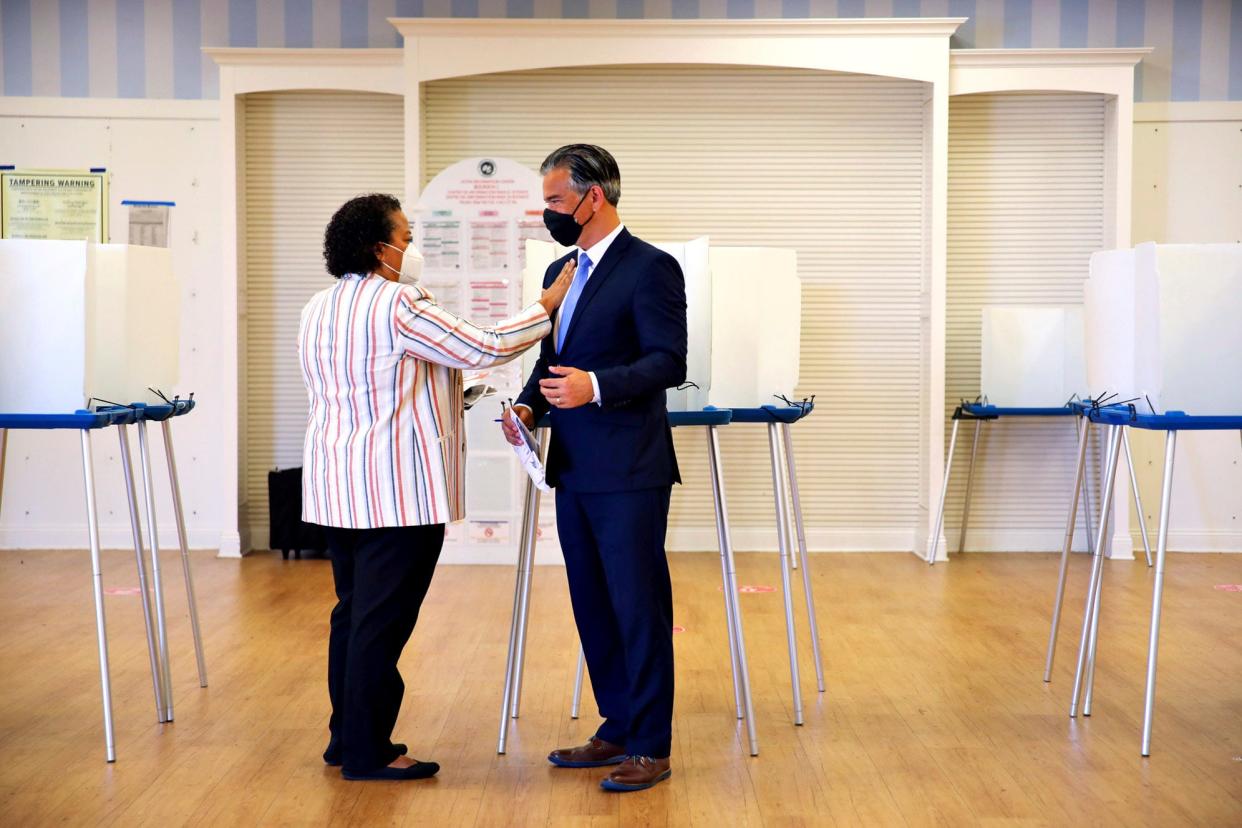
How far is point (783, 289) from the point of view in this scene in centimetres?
475

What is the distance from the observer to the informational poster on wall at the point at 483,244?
6.06 m

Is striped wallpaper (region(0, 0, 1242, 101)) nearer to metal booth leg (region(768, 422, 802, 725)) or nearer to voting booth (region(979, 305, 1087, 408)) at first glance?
voting booth (region(979, 305, 1087, 408))

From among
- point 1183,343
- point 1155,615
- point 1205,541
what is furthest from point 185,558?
point 1205,541

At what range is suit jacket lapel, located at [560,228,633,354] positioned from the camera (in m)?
2.93

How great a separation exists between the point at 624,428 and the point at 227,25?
4606 mm

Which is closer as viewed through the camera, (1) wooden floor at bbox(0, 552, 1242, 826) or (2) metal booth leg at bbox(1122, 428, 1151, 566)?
(1) wooden floor at bbox(0, 552, 1242, 826)

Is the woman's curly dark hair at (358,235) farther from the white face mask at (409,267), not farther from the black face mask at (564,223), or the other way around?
the black face mask at (564,223)

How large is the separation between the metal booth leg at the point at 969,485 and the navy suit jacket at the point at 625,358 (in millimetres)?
3832

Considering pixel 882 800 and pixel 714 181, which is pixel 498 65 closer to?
pixel 714 181

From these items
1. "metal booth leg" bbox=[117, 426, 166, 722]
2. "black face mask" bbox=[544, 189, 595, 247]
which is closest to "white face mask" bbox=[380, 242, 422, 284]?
"black face mask" bbox=[544, 189, 595, 247]

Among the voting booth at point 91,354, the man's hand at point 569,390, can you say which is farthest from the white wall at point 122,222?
the man's hand at point 569,390

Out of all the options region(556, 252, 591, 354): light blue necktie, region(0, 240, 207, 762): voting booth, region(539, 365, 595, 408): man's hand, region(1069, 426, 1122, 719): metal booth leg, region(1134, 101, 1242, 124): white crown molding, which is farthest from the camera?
region(1134, 101, 1242, 124): white crown molding

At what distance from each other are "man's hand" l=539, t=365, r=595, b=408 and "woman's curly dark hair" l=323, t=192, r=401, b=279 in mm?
574

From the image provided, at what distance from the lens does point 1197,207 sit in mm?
6527
